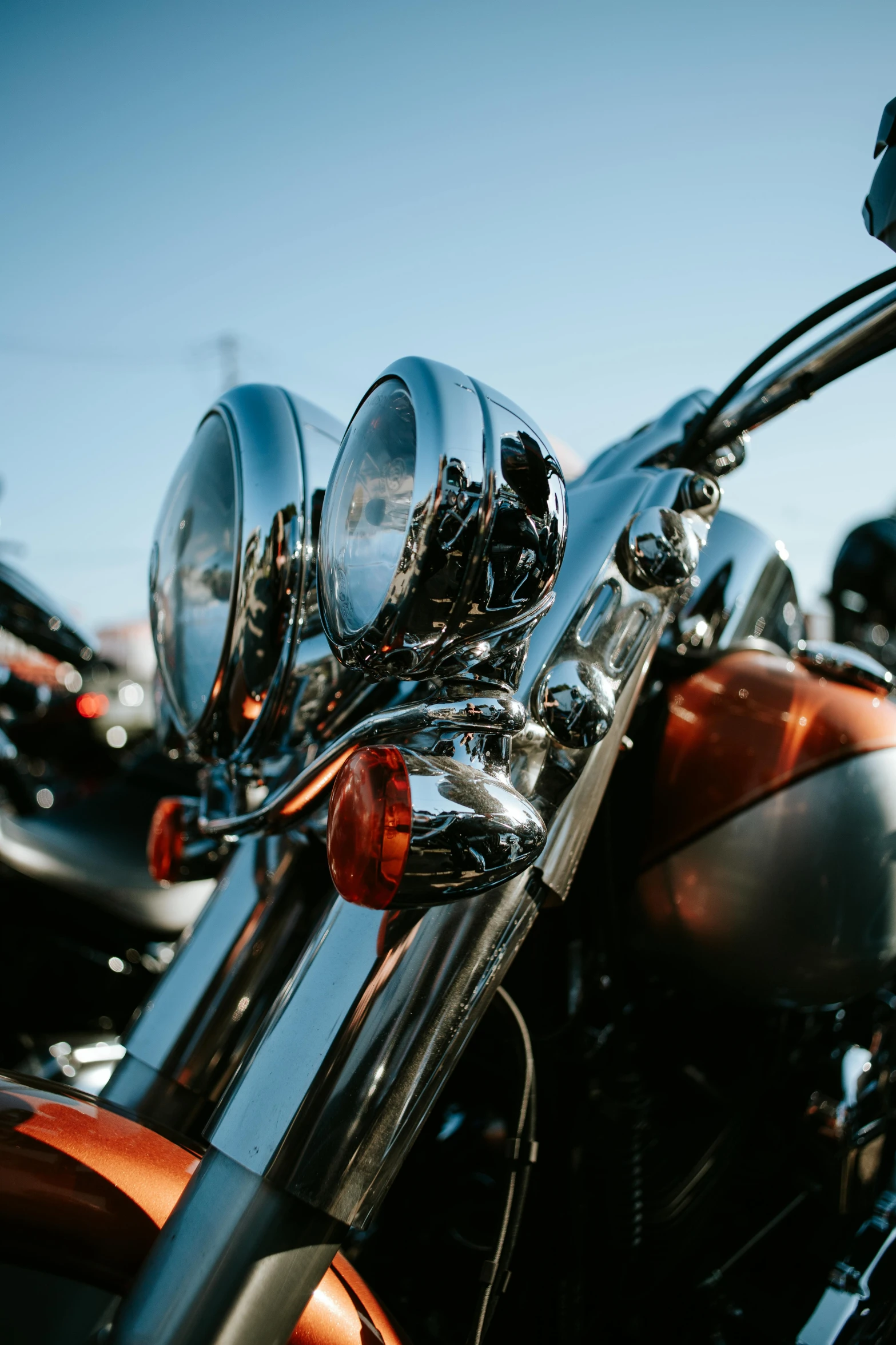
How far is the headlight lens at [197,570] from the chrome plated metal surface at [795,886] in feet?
1.73

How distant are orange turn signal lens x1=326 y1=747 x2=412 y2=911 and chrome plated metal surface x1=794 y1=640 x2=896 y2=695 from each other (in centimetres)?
68

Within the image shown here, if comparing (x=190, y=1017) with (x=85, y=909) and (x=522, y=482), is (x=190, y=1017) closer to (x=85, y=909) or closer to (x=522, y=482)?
(x=522, y=482)

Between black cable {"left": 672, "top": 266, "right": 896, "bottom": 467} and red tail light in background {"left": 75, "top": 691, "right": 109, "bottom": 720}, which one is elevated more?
black cable {"left": 672, "top": 266, "right": 896, "bottom": 467}

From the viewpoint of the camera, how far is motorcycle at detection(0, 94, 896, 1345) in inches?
25.2

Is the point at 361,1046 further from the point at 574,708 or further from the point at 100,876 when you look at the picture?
the point at 100,876

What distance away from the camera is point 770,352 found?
3.05 ft

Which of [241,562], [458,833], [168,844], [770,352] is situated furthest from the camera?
[168,844]

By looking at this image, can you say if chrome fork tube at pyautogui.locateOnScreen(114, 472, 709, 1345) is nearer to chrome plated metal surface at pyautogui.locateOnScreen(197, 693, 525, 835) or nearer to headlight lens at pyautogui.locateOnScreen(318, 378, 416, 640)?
chrome plated metal surface at pyautogui.locateOnScreen(197, 693, 525, 835)

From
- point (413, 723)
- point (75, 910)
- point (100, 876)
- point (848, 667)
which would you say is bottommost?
point (75, 910)

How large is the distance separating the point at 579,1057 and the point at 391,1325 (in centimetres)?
36

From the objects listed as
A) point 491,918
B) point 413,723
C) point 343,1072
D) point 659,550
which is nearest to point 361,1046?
point 343,1072

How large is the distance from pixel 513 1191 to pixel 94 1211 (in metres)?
0.35

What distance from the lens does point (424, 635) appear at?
638 millimetres

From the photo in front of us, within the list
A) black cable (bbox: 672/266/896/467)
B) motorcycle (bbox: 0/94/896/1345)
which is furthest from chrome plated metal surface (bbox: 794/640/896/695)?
black cable (bbox: 672/266/896/467)
